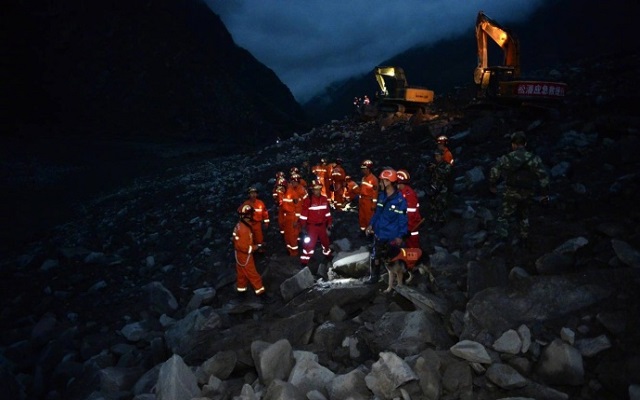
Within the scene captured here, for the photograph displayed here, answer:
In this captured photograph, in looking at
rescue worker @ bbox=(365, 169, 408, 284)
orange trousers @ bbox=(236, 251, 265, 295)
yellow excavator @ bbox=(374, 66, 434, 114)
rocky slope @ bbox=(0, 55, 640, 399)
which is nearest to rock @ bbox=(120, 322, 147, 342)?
rocky slope @ bbox=(0, 55, 640, 399)

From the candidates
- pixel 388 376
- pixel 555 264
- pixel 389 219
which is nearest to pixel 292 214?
pixel 389 219

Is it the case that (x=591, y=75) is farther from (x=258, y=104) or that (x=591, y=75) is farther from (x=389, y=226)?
(x=258, y=104)

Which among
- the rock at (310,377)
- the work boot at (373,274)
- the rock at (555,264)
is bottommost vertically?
the rock at (310,377)

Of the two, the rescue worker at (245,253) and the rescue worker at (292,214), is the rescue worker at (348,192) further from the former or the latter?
the rescue worker at (245,253)

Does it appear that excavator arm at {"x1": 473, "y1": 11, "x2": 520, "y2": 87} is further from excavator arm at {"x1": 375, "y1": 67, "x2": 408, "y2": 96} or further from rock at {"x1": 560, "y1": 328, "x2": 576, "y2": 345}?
rock at {"x1": 560, "y1": 328, "x2": 576, "y2": 345}

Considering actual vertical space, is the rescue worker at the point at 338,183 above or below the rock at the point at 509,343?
above

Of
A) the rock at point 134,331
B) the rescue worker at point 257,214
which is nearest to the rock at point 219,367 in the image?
the rock at point 134,331

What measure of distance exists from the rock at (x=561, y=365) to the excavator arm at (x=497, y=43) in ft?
38.3

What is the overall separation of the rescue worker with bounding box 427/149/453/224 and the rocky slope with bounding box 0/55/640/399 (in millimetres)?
310

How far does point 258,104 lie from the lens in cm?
6088

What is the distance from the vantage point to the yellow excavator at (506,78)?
11.7m

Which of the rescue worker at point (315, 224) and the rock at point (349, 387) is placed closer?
the rock at point (349, 387)

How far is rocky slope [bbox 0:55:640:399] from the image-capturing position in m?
3.28

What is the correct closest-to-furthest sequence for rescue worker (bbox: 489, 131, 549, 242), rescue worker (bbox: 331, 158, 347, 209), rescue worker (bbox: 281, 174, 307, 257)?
rescue worker (bbox: 489, 131, 549, 242), rescue worker (bbox: 281, 174, 307, 257), rescue worker (bbox: 331, 158, 347, 209)
